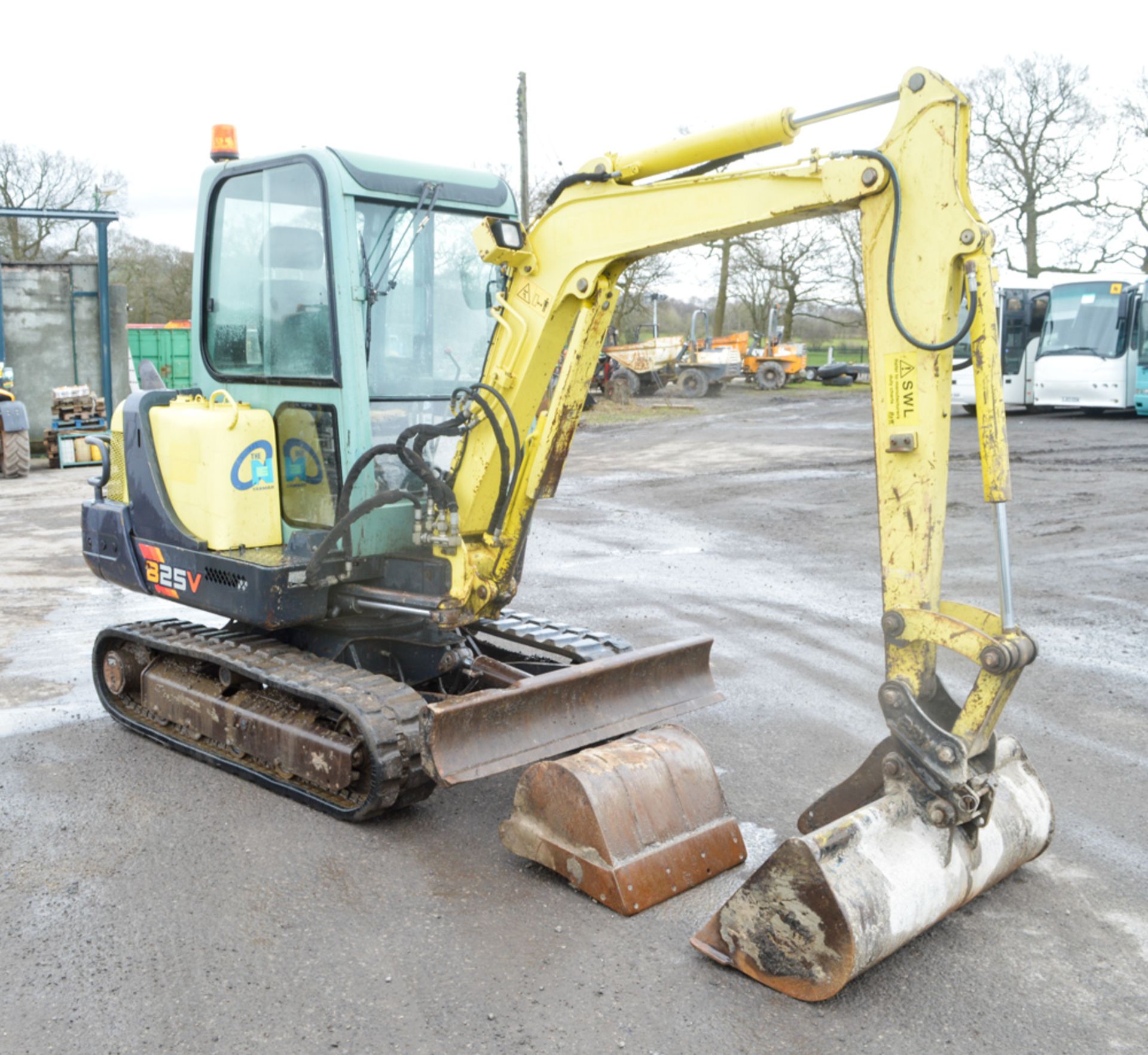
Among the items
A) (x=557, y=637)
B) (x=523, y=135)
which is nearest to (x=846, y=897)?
(x=557, y=637)

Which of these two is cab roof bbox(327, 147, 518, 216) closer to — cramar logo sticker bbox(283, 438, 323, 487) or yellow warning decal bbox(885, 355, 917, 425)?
cramar logo sticker bbox(283, 438, 323, 487)

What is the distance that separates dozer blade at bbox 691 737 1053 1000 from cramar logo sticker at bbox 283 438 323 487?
274 cm

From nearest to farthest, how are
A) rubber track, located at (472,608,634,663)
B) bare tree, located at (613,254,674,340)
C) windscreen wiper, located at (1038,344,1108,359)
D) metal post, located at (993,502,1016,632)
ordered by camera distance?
1. metal post, located at (993,502,1016,632)
2. rubber track, located at (472,608,634,663)
3. windscreen wiper, located at (1038,344,1108,359)
4. bare tree, located at (613,254,674,340)

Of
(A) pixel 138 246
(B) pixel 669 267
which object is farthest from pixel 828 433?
(A) pixel 138 246

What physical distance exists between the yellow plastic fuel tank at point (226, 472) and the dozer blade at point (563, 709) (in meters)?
1.40

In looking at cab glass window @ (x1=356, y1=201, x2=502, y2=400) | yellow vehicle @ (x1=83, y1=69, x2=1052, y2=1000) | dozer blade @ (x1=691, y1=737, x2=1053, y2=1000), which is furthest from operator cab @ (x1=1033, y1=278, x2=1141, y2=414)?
dozer blade @ (x1=691, y1=737, x2=1053, y2=1000)

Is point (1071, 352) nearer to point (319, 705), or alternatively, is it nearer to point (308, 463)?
point (308, 463)

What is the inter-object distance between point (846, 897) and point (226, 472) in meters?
3.35

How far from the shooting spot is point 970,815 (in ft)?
11.9

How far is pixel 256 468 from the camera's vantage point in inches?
210

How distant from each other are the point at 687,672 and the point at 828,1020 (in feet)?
7.38

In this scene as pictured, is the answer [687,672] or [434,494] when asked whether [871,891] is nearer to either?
[687,672]

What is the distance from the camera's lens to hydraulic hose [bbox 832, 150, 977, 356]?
3598mm

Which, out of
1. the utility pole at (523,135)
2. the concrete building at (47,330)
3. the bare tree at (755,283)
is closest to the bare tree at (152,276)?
the utility pole at (523,135)
